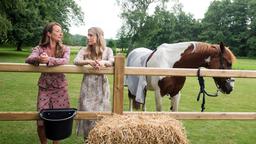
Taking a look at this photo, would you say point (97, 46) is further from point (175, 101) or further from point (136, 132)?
point (175, 101)

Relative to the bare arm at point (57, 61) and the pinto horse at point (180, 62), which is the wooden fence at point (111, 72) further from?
the pinto horse at point (180, 62)

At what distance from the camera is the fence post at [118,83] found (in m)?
4.60

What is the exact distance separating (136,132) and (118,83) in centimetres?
78

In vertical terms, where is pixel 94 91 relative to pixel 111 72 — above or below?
below

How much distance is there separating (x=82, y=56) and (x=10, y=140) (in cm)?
232

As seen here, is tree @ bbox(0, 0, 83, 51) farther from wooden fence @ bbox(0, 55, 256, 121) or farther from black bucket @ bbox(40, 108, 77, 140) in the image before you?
black bucket @ bbox(40, 108, 77, 140)

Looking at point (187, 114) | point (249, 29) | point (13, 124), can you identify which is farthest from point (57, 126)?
point (249, 29)

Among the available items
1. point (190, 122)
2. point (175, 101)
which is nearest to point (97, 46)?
point (175, 101)

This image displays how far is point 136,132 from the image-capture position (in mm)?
4031

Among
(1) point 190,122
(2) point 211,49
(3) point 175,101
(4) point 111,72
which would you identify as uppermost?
(2) point 211,49

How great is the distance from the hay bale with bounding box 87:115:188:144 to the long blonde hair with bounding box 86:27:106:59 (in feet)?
3.10

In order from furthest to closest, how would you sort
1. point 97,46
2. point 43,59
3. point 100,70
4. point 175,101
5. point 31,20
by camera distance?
1. point 31,20
2. point 175,101
3. point 97,46
4. point 100,70
5. point 43,59

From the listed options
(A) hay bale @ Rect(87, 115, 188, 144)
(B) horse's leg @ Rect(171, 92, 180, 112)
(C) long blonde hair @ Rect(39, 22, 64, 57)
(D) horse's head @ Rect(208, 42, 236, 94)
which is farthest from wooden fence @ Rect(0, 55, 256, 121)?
(B) horse's leg @ Rect(171, 92, 180, 112)

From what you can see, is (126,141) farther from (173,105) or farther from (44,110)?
(173,105)
